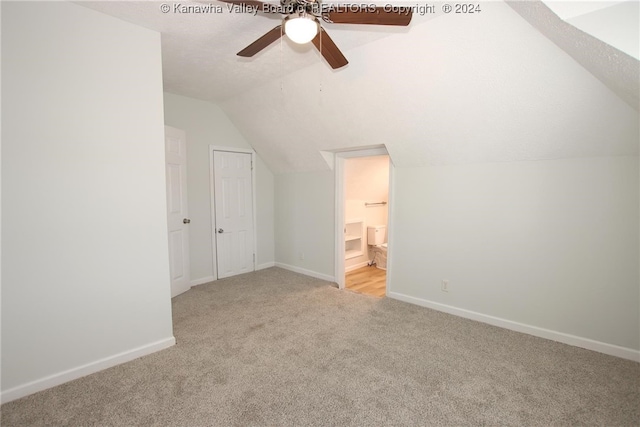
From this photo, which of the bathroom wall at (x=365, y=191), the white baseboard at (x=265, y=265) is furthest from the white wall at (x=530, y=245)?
the white baseboard at (x=265, y=265)

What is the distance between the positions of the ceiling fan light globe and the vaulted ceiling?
1.87 ft

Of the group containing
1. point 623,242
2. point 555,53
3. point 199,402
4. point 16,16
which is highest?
point 16,16

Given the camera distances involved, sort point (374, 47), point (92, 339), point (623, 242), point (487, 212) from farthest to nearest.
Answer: point (487, 212)
point (374, 47)
point (623, 242)
point (92, 339)

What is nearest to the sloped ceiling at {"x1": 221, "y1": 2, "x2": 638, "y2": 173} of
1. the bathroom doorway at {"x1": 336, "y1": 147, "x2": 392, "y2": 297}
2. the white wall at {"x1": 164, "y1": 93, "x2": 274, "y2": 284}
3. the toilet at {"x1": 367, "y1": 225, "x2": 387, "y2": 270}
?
the white wall at {"x1": 164, "y1": 93, "x2": 274, "y2": 284}

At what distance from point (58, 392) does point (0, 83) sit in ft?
6.44

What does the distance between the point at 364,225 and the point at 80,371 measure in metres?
4.19

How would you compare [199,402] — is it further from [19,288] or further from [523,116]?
[523,116]

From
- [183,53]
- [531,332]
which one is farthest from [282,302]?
[183,53]

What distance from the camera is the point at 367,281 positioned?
14.7 feet

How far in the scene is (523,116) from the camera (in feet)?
7.82

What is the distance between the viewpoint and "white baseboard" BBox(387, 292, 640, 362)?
2348mm

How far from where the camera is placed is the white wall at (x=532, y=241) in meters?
2.34

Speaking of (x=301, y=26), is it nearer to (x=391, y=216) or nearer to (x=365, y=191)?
(x=391, y=216)

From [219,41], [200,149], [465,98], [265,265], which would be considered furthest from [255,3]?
[265,265]
